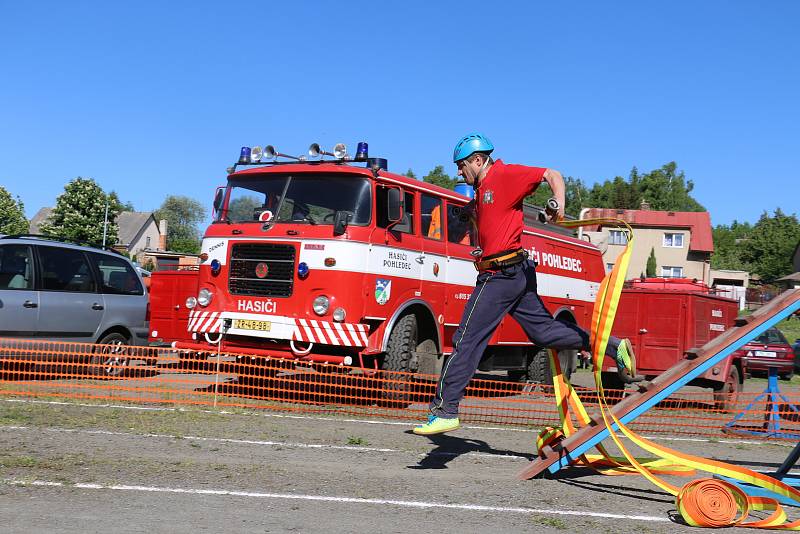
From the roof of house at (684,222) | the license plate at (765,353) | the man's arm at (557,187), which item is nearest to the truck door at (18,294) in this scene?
the man's arm at (557,187)

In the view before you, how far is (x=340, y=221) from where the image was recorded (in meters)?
10.5

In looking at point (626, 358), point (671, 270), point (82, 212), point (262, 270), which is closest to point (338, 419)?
point (262, 270)

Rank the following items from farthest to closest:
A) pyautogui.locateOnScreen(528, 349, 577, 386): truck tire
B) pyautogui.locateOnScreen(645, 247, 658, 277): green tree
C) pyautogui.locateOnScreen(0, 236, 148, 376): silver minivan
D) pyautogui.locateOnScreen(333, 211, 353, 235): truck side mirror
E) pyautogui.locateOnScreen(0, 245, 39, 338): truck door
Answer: pyautogui.locateOnScreen(645, 247, 658, 277): green tree, pyautogui.locateOnScreen(528, 349, 577, 386): truck tire, pyautogui.locateOnScreen(0, 236, 148, 376): silver minivan, pyautogui.locateOnScreen(0, 245, 39, 338): truck door, pyautogui.locateOnScreen(333, 211, 353, 235): truck side mirror

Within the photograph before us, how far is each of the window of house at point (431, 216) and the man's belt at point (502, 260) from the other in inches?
224

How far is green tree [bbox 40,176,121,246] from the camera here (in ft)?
251

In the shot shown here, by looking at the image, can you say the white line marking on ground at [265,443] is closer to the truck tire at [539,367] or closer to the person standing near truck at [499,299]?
the person standing near truck at [499,299]

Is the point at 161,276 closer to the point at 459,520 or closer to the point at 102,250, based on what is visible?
the point at 102,250

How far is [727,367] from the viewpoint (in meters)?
12.3

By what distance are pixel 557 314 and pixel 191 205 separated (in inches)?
5288

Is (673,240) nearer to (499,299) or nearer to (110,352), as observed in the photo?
(110,352)

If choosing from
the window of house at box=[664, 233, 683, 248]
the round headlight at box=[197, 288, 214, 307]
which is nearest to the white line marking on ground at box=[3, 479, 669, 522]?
the round headlight at box=[197, 288, 214, 307]

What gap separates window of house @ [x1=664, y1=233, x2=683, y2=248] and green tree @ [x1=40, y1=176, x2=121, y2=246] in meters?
49.8

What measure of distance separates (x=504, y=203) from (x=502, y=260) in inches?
16.3

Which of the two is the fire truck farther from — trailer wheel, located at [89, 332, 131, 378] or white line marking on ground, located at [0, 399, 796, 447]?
trailer wheel, located at [89, 332, 131, 378]
